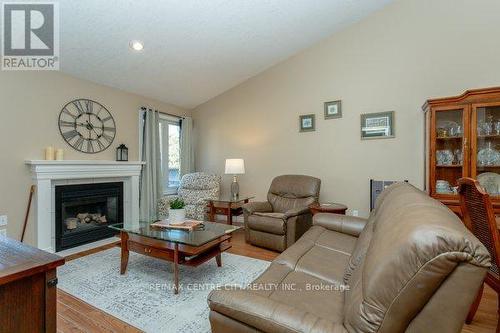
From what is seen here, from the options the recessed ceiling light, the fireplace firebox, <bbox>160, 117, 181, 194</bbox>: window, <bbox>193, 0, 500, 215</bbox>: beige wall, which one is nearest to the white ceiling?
the recessed ceiling light

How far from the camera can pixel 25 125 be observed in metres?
3.07

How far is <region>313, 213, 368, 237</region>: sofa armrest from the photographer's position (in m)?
2.45

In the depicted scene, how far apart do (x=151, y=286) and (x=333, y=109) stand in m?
3.34

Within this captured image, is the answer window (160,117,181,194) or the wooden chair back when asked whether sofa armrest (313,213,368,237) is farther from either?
window (160,117,181,194)

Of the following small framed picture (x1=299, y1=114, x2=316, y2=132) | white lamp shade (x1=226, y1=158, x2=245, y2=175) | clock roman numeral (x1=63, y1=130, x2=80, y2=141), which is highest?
small framed picture (x1=299, y1=114, x2=316, y2=132)

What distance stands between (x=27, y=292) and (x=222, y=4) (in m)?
3.00

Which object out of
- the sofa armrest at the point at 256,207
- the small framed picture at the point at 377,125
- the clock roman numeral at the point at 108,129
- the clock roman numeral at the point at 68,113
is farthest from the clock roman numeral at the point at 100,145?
the small framed picture at the point at 377,125

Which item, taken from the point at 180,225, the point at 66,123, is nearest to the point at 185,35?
the point at 66,123

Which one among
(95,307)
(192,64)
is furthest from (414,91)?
(95,307)

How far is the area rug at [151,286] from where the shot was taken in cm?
190

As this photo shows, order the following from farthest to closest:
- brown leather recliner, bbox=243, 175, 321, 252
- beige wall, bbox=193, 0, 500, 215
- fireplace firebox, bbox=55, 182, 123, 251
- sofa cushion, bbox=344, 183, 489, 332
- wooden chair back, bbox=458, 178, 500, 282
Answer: fireplace firebox, bbox=55, 182, 123, 251 < brown leather recliner, bbox=243, 175, 321, 252 < beige wall, bbox=193, 0, 500, 215 < wooden chair back, bbox=458, 178, 500, 282 < sofa cushion, bbox=344, 183, 489, 332

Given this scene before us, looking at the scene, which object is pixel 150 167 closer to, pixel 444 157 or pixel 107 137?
pixel 107 137

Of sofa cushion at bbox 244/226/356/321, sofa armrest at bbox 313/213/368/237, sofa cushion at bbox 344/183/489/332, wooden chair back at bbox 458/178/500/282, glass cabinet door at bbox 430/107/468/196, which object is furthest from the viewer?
glass cabinet door at bbox 430/107/468/196

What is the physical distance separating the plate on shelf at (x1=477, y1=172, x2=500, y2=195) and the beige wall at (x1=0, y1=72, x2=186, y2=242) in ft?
16.4
